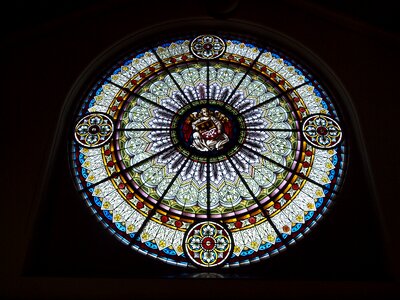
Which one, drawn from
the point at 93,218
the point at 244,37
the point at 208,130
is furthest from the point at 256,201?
the point at 244,37

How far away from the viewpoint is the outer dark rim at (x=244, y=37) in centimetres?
679

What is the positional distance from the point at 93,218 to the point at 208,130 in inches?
74.0

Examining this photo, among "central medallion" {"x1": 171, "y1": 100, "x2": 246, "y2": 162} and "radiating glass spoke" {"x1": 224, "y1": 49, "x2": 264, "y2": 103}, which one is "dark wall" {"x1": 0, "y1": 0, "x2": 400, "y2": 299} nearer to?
"radiating glass spoke" {"x1": 224, "y1": 49, "x2": 264, "y2": 103}

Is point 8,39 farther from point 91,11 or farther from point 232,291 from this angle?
point 232,291

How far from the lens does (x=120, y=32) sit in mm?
7359

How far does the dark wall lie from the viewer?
515cm

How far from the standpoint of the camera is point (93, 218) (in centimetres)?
596

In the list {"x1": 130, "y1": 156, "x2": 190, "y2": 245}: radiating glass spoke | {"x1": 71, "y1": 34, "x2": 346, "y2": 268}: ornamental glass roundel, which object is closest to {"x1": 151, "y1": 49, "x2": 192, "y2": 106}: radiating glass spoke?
{"x1": 71, "y1": 34, "x2": 346, "y2": 268}: ornamental glass roundel

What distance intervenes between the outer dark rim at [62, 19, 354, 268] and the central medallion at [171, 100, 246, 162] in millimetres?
1297

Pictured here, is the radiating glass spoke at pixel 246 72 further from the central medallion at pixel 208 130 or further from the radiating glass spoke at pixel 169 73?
the radiating glass spoke at pixel 169 73

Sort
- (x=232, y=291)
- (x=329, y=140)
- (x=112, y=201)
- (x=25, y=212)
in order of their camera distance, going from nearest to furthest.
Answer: (x=232, y=291), (x=25, y=212), (x=112, y=201), (x=329, y=140)

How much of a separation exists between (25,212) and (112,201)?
1006 mm

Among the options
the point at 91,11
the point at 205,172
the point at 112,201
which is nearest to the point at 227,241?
the point at 205,172

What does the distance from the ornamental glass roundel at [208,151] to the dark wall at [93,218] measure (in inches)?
9.6
